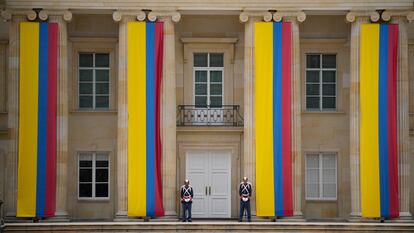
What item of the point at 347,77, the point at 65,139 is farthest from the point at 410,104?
the point at 65,139

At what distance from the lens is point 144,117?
4419cm

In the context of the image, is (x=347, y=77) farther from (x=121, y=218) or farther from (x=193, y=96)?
(x=121, y=218)

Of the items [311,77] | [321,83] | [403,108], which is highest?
[311,77]

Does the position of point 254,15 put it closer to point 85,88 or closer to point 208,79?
point 208,79

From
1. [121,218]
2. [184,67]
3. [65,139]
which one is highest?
[184,67]

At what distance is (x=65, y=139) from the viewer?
44.3 m

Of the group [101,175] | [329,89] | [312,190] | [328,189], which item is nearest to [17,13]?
[101,175]

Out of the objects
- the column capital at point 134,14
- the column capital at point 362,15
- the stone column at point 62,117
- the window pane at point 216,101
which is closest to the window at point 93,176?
the stone column at point 62,117

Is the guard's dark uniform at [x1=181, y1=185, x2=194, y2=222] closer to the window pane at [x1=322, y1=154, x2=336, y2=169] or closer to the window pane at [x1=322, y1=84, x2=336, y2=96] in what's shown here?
the window pane at [x1=322, y1=154, x2=336, y2=169]

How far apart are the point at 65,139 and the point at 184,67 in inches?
250

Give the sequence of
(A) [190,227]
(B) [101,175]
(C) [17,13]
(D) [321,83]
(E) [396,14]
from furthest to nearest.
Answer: (D) [321,83] < (B) [101,175] < (E) [396,14] < (C) [17,13] < (A) [190,227]

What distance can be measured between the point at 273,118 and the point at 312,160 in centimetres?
404

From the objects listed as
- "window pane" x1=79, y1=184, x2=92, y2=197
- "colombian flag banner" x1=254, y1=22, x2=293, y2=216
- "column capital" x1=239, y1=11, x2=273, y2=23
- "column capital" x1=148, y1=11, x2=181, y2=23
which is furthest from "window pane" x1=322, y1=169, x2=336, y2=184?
"window pane" x1=79, y1=184, x2=92, y2=197

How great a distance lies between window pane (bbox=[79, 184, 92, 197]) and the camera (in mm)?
46938
